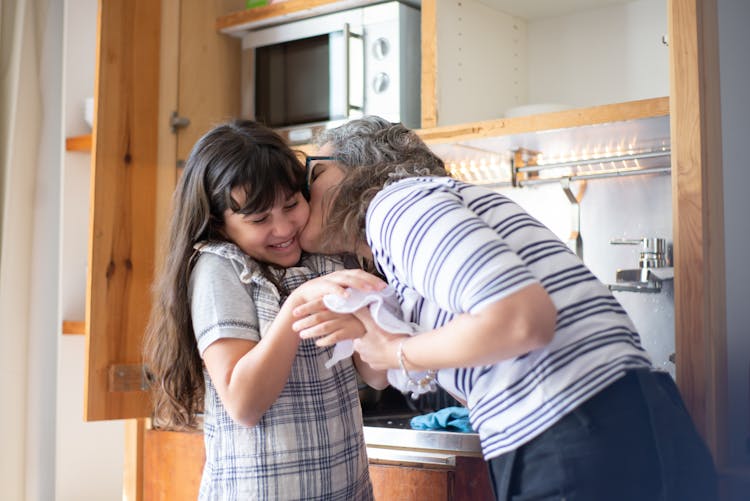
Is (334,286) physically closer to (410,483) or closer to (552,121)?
(410,483)

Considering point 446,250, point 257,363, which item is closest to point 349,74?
point 257,363

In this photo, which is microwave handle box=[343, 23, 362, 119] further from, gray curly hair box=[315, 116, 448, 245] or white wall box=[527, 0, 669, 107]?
gray curly hair box=[315, 116, 448, 245]

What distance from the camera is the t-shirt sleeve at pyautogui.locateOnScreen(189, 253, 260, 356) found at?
119 cm

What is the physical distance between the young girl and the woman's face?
0.02 m

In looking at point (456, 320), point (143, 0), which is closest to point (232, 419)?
point (456, 320)

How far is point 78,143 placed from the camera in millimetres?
2332

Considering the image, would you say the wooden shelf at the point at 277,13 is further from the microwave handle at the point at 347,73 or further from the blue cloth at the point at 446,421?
the blue cloth at the point at 446,421

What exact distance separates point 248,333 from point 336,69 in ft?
3.66

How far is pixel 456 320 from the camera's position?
0.89 m

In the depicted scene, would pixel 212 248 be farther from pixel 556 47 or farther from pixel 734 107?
pixel 556 47

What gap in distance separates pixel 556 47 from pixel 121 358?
1.30 meters

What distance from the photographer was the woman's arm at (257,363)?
1101 millimetres

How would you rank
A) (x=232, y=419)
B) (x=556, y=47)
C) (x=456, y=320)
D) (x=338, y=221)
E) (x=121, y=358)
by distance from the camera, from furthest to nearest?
(x=556, y=47) < (x=121, y=358) < (x=232, y=419) < (x=338, y=221) < (x=456, y=320)

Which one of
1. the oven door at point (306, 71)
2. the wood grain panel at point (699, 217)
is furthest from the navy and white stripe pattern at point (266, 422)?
the oven door at point (306, 71)
